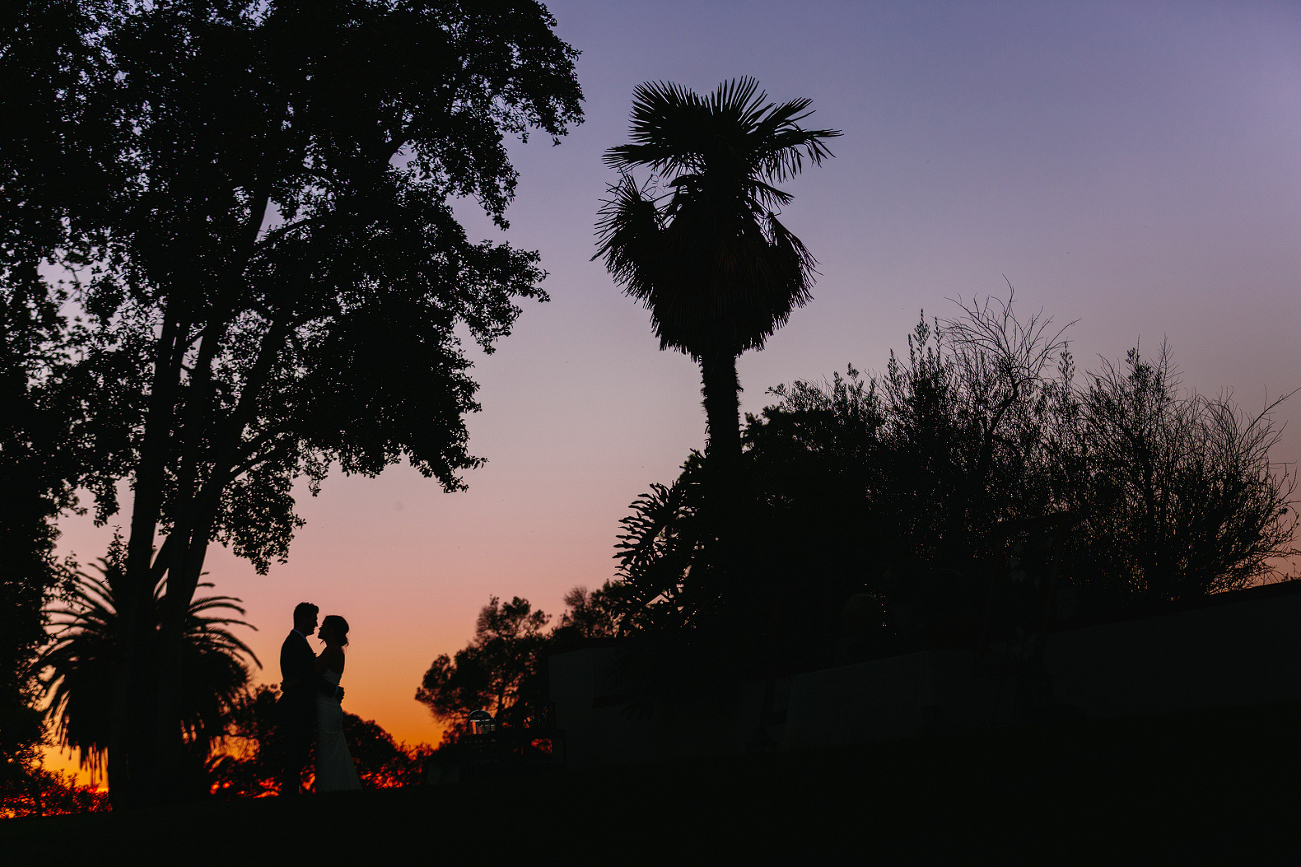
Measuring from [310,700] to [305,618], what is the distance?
3.06ft

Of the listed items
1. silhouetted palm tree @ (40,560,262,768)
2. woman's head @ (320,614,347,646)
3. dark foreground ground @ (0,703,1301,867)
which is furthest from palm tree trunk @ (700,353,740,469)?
silhouetted palm tree @ (40,560,262,768)

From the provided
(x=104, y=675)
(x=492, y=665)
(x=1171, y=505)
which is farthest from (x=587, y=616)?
(x=1171, y=505)

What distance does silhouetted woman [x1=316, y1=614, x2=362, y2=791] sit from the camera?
9555 mm

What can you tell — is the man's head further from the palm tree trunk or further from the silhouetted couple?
the palm tree trunk

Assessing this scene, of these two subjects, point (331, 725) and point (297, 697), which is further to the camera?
point (331, 725)

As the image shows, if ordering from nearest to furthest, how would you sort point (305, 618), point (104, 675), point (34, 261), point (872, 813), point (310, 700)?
point (872, 813), point (305, 618), point (310, 700), point (34, 261), point (104, 675)

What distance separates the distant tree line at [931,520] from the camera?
44.7 feet

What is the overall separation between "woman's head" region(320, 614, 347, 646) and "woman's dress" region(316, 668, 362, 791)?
34 cm

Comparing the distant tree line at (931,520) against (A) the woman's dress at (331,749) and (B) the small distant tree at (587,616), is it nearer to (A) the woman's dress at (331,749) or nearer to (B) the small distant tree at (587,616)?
(A) the woman's dress at (331,749)

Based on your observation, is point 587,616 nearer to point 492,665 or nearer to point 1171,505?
point 492,665

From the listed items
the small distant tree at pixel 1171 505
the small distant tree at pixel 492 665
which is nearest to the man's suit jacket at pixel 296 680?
the small distant tree at pixel 1171 505

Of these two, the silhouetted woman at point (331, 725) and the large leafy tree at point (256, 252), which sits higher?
the large leafy tree at point (256, 252)

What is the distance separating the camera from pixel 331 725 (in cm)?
980

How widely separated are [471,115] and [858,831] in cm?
1723
